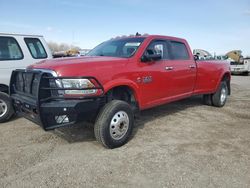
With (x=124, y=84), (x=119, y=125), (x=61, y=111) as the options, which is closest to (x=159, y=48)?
(x=124, y=84)

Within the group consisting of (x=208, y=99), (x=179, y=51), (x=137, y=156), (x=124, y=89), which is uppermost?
(x=179, y=51)

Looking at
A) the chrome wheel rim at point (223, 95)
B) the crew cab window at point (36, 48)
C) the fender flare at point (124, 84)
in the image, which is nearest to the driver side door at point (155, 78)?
the fender flare at point (124, 84)

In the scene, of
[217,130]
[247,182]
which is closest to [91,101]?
[247,182]

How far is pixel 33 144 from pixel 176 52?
Result: 11.6 ft

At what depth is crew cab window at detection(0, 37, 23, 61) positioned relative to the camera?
5508 millimetres

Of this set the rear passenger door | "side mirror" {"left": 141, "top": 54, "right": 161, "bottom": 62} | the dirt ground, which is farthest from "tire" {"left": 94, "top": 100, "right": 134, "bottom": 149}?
the rear passenger door

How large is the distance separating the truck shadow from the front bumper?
0.89 m

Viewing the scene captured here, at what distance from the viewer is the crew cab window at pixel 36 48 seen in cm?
590

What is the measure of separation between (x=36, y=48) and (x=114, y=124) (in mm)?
3230

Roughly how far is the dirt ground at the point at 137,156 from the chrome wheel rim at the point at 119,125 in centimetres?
23

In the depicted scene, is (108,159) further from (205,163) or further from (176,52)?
(176,52)

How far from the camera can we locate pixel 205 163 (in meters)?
3.55

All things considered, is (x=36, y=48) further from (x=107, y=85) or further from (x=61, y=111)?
(x=61, y=111)

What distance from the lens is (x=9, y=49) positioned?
5.62 meters
